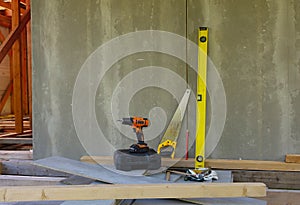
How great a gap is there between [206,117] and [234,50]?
60 centimetres

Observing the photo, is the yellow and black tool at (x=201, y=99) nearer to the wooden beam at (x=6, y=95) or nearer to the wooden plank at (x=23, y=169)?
the wooden plank at (x=23, y=169)

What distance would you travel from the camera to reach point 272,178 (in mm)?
2670

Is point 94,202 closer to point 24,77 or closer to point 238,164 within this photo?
point 238,164

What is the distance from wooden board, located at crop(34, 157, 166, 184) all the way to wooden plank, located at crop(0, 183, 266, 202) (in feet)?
1.02

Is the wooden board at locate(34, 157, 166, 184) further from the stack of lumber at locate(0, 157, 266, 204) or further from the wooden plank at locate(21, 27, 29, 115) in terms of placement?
the wooden plank at locate(21, 27, 29, 115)

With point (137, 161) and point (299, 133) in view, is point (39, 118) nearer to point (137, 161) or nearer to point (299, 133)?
point (137, 161)

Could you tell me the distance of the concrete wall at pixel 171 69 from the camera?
2.68 m

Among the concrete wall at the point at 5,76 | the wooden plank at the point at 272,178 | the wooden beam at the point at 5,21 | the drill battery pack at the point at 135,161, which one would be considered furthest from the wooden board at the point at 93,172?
the wooden beam at the point at 5,21

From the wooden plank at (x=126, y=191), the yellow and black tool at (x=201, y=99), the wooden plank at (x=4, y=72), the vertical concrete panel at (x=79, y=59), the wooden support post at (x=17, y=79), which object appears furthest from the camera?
the wooden plank at (x=4, y=72)

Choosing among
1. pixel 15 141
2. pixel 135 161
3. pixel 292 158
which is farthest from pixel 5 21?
pixel 292 158

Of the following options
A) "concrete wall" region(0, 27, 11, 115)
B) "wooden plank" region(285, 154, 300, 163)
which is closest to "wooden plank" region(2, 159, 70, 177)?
"wooden plank" region(285, 154, 300, 163)

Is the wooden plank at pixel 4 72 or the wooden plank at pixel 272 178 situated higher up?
the wooden plank at pixel 4 72

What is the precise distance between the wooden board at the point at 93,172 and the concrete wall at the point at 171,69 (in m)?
0.37

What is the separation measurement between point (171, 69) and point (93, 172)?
42.4 inches
